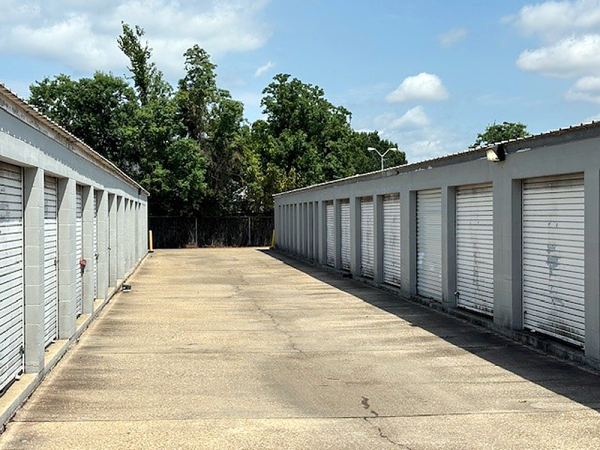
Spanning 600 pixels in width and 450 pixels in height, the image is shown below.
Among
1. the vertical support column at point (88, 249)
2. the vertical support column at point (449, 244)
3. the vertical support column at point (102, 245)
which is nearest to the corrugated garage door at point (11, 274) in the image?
the vertical support column at point (88, 249)

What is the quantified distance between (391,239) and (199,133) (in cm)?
3054

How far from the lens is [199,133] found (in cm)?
4828

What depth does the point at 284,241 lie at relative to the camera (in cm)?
4006

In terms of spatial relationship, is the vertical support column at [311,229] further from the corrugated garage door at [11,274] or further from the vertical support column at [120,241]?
the corrugated garage door at [11,274]

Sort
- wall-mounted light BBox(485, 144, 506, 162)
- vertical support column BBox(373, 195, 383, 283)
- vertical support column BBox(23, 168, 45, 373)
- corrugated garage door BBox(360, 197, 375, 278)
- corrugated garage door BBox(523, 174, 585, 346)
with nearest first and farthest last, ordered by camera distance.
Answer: vertical support column BBox(23, 168, 45, 373)
corrugated garage door BBox(523, 174, 585, 346)
wall-mounted light BBox(485, 144, 506, 162)
vertical support column BBox(373, 195, 383, 283)
corrugated garage door BBox(360, 197, 375, 278)

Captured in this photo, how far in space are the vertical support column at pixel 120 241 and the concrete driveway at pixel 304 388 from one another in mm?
6409

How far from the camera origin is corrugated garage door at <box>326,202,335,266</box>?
89.6ft

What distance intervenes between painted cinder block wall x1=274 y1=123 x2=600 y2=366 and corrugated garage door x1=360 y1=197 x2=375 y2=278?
52cm

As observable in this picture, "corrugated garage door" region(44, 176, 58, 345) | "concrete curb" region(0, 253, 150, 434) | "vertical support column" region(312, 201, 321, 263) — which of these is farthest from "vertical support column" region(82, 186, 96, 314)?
"vertical support column" region(312, 201, 321, 263)

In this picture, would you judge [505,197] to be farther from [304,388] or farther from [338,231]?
[338,231]

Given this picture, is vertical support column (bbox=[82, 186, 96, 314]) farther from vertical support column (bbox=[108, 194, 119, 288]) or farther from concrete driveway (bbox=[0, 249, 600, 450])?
vertical support column (bbox=[108, 194, 119, 288])

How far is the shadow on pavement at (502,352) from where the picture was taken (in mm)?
8734

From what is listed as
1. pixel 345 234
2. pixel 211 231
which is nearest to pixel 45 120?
pixel 345 234

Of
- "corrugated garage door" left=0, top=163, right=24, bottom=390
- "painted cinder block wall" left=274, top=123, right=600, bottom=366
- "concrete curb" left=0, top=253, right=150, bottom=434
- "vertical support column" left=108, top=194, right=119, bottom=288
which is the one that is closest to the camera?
"concrete curb" left=0, top=253, right=150, bottom=434
